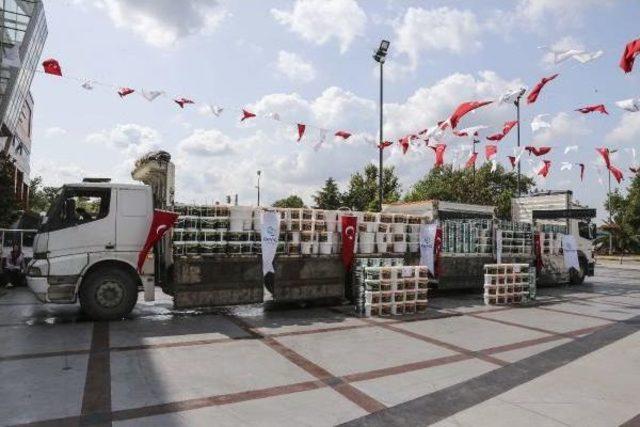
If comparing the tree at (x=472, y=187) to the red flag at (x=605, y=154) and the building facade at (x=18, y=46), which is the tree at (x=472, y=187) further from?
the building facade at (x=18, y=46)

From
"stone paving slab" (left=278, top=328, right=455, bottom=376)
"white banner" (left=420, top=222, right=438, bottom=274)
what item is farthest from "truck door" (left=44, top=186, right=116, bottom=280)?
"white banner" (left=420, top=222, right=438, bottom=274)

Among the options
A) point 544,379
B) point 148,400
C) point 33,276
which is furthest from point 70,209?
point 544,379

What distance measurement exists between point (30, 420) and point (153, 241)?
222 inches

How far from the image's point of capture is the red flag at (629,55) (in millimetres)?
9118

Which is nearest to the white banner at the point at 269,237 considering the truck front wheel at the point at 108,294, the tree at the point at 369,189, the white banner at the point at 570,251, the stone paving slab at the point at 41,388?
the truck front wheel at the point at 108,294

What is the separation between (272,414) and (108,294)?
6326mm

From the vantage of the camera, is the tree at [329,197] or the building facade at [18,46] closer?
the building facade at [18,46]

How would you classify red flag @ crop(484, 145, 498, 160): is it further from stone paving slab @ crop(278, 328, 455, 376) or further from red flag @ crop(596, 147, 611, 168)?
stone paving slab @ crop(278, 328, 455, 376)

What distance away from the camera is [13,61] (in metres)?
10.5

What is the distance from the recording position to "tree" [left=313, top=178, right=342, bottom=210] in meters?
47.8

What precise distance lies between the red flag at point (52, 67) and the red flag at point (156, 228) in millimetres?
4574

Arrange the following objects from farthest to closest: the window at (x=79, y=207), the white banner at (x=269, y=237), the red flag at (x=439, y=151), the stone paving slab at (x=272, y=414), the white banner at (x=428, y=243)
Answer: the red flag at (x=439, y=151)
the white banner at (x=428, y=243)
the white banner at (x=269, y=237)
the window at (x=79, y=207)
the stone paving slab at (x=272, y=414)

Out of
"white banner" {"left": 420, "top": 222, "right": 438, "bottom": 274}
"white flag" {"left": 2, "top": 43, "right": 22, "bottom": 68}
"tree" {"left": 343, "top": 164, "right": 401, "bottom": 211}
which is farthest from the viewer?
"tree" {"left": 343, "top": 164, "right": 401, "bottom": 211}

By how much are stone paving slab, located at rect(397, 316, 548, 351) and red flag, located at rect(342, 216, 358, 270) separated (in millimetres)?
2768
